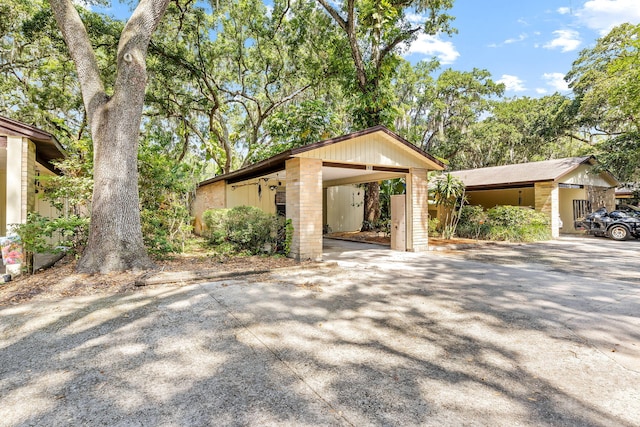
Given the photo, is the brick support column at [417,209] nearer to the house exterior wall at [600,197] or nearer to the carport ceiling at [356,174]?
the carport ceiling at [356,174]

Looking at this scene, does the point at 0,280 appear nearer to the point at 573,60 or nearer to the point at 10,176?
the point at 10,176

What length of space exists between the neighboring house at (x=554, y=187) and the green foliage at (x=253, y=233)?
12485mm

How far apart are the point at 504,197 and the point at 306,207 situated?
52.2 ft

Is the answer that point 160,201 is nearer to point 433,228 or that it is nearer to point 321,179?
point 321,179

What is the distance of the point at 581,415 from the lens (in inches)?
89.7

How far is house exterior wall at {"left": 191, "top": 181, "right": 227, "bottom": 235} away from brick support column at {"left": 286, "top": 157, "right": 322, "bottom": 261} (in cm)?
649

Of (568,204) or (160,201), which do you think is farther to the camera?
(568,204)

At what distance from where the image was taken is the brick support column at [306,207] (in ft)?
27.1

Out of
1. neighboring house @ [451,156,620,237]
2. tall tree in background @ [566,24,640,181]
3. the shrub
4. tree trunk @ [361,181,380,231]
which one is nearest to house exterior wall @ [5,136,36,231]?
tree trunk @ [361,181,380,231]

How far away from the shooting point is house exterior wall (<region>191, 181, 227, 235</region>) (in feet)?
47.1

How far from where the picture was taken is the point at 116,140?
21.0ft

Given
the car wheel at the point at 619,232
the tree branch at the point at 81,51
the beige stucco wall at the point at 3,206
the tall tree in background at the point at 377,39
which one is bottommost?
the car wheel at the point at 619,232

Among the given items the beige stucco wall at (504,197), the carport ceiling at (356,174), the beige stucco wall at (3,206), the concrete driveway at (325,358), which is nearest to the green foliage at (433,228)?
the carport ceiling at (356,174)

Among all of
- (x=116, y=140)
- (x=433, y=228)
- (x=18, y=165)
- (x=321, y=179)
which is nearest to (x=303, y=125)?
(x=433, y=228)
